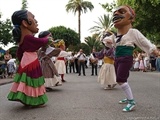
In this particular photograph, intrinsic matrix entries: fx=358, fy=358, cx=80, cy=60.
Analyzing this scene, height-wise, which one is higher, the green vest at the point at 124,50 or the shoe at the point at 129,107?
the green vest at the point at 124,50

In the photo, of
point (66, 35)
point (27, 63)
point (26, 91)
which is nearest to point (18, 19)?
point (27, 63)

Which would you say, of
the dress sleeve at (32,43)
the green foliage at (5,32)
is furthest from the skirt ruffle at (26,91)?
the green foliage at (5,32)

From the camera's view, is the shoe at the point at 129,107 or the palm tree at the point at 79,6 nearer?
the shoe at the point at 129,107

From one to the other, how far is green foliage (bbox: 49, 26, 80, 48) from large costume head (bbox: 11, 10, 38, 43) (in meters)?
55.7

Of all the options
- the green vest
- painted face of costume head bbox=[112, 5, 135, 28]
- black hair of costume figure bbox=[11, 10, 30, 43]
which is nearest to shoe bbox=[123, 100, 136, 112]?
the green vest

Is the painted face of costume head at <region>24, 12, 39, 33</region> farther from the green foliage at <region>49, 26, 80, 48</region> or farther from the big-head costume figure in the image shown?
the green foliage at <region>49, 26, 80, 48</region>

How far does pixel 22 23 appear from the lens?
8062 mm

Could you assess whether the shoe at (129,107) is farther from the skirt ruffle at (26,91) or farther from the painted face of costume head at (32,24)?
the painted face of costume head at (32,24)

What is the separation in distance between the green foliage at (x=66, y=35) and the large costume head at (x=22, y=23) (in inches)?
2192

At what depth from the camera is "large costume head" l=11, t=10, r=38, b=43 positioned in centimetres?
805

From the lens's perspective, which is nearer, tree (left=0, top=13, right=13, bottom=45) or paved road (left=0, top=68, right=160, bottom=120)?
paved road (left=0, top=68, right=160, bottom=120)

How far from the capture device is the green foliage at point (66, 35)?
64312 millimetres

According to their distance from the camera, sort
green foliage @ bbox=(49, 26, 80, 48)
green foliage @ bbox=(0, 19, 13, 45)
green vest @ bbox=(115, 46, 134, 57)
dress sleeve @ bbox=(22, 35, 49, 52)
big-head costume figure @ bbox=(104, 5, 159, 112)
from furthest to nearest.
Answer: green foliage @ bbox=(49, 26, 80, 48)
green foliage @ bbox=(0, 19, 13, 45)
dress sleeve @ bbox=(22, 35, 49, 52)
green vest @ bbox=(115, 46, 134, 57)
big-head costume figure @ bbox=(104, 5, 159, 112)

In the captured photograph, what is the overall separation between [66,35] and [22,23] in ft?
186
